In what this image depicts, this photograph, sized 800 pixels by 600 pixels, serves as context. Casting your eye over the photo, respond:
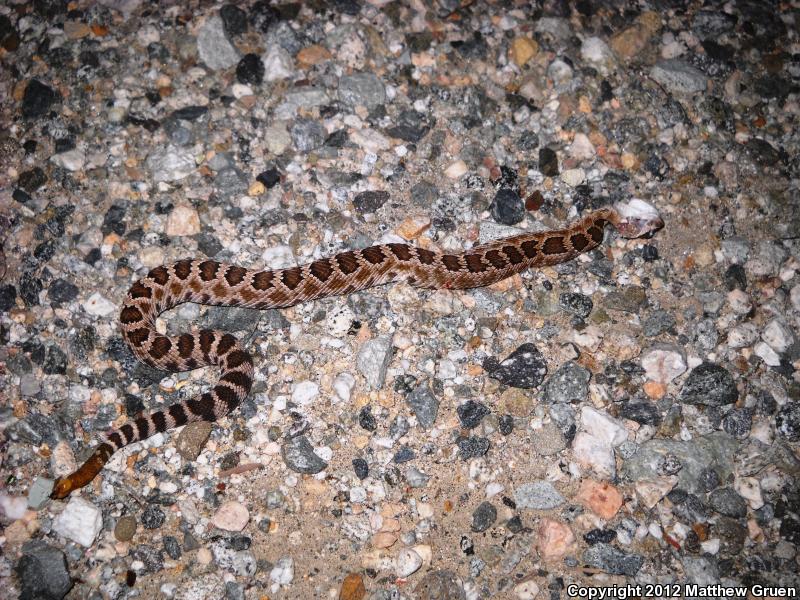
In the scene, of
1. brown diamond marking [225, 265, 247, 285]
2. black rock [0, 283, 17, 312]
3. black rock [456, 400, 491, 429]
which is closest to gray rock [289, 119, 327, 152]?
brown diamond marking [225, 265, 247, 285]

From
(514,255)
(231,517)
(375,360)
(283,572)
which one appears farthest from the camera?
(514,255)

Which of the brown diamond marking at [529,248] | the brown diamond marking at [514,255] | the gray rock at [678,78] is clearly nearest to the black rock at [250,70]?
the brown diamond marking at [514,255]

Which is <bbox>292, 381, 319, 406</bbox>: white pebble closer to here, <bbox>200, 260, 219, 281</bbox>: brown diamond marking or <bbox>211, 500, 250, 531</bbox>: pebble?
<bbox>211, 500, 250, 531</bbox>: pebble

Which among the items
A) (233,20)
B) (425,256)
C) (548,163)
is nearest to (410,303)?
(425,256)

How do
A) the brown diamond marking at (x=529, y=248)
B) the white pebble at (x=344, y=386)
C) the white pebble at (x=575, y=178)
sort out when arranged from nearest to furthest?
1. the white pebble at (x=344, y=386)
2. the brown diamond marking at (x=529, y=248)
3. the white pebble at (x=575, y=178)

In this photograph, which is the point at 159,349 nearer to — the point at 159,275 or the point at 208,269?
the point at 159,275

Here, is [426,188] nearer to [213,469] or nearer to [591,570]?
[213,469]

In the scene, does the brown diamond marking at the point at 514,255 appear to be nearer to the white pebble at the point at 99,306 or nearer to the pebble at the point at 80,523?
the white pebble at the point at 99,306

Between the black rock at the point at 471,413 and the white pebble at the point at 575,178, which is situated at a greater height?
the white pebble at the point at 575,178

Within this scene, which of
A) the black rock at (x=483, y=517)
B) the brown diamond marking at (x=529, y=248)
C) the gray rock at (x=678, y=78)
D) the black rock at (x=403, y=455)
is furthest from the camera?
the gray rock at (x=678, y=78)
